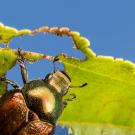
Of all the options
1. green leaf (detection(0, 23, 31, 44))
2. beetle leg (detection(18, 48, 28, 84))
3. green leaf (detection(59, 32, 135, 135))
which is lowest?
green leaf (detection(59, 32, 135, 135))

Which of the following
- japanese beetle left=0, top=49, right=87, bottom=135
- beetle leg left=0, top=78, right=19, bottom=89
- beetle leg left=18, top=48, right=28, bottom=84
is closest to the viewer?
beetle leg left=0, top=78, right=19, bottom=89

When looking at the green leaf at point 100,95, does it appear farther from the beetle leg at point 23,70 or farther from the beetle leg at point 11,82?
the beetle leg at point 11,82

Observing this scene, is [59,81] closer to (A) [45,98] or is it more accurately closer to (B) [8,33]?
(A) [45,98]

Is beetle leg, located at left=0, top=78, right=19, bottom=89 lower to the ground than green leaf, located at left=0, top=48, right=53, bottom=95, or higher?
lower

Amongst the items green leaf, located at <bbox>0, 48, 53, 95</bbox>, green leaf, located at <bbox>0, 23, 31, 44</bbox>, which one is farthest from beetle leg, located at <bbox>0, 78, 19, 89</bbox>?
green leaf, located at <bbox>0, 23, 31, 44</bbox>

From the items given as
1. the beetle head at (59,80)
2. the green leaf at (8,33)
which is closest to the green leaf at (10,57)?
the green leaf at (8,33)

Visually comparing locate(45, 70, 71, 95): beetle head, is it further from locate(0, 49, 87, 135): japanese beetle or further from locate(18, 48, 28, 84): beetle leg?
locate(18, 48, 28, 84): beetle leg

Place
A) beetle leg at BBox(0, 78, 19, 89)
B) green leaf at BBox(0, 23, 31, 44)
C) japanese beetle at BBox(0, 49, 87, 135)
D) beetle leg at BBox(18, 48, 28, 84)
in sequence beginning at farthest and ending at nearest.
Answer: japanese beetle at BBox(0, 49, 87, 135) < beetle leg at BBox(18, 48, 28, 84) < beetle leg at BBox(0, 78, 19, 89) < green leaf at BBox(0, 23, 31, 44)
